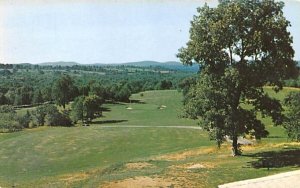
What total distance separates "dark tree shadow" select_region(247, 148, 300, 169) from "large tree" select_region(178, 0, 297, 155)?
252 cm

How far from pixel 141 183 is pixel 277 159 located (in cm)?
1120

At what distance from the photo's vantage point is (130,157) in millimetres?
47656

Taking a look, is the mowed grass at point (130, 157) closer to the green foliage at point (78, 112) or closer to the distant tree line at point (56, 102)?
the green foliage at point (78, 112)

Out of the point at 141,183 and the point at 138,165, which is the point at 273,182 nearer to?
the point at 141,183

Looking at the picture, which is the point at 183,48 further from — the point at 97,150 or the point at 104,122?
the point at 104,122

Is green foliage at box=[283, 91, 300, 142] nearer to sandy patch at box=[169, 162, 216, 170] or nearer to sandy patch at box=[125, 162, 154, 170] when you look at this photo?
sandy patch at box=[169, 162, 216, 170]

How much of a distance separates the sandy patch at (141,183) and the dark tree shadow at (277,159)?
23.3ft

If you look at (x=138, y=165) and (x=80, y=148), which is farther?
(x=80, y=148)

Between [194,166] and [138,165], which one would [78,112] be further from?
[194,166]

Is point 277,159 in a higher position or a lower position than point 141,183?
higher

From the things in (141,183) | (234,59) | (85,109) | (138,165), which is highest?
(234,59)

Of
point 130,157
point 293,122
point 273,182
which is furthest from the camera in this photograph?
point 130,157

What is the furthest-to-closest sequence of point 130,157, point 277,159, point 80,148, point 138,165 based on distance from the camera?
point 80,148 → point 130,157 → point 138,165 → point 277,159

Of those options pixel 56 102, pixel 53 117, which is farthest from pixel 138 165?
pixel 56 102
